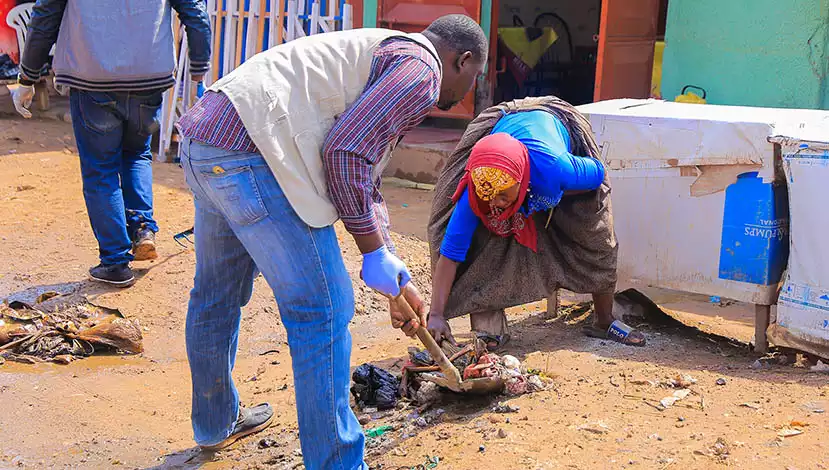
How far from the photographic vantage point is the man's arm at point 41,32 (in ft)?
15.0

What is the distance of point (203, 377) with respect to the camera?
10.00ft

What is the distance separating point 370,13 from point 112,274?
13.6 feet

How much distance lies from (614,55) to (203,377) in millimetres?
5171

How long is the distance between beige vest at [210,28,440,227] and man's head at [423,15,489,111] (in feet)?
0.32

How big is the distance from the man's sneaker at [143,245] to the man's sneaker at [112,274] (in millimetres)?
207

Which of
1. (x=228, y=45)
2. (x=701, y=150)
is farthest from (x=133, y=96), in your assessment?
(x=228, y=45)

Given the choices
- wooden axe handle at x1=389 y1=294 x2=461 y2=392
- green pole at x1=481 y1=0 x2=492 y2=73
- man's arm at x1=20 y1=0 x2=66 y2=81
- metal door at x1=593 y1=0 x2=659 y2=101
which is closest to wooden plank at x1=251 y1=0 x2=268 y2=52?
green pole at x1=481 y1=0 x2=492 y2=73

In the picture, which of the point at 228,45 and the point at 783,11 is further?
the point at 228,45

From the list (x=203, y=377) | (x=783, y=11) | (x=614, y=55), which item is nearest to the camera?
(x=203, y=377)

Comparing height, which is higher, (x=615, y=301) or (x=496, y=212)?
(x=496, y=212)

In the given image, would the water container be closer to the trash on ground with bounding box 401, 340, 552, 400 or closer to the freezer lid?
the freezer lid

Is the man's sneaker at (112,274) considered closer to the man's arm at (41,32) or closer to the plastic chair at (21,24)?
the man's arm at (41,32)

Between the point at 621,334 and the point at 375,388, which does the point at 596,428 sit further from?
the point at 621,334

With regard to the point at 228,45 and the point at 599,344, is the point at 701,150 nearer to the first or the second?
the point at 599,344
